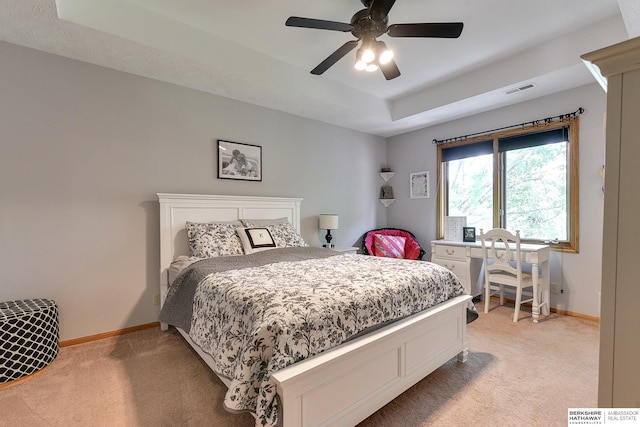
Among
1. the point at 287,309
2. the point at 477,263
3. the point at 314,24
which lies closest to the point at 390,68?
the point at 314,24

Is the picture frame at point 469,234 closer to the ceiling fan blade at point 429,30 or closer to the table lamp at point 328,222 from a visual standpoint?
the table lamp at point 328,222

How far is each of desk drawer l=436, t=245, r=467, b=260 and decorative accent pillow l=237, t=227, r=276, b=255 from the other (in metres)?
2.18

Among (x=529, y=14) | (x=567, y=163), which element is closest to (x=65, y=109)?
(x=529, y=14)

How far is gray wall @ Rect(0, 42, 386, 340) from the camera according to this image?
235 cm

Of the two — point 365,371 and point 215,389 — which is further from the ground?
point 365,371

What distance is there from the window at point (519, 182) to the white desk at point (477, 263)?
1.22ft

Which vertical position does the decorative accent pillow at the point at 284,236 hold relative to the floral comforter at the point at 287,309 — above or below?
above

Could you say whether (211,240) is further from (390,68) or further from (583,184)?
(583,184)

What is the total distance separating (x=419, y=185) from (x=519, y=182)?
134 centimetres

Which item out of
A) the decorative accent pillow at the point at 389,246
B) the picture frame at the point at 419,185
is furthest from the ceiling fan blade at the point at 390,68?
the decorative accent pillow at the point at 389,246

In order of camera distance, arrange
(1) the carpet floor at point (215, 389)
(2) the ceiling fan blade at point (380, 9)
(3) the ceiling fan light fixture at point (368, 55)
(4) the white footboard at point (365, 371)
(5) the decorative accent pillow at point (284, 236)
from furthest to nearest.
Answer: (5) the decorative accent pillow at point (284, 236)
(3) the ceiling fan light fixture at point (368, 55)
(2) the ceiling fan blade at point (380, 9)
(1) the carpet floor at point (215, 389)
(4) the white footboard at point (365, 371)

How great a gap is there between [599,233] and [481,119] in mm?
1859

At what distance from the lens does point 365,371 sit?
1532mm

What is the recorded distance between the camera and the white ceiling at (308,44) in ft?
A: 7.28
